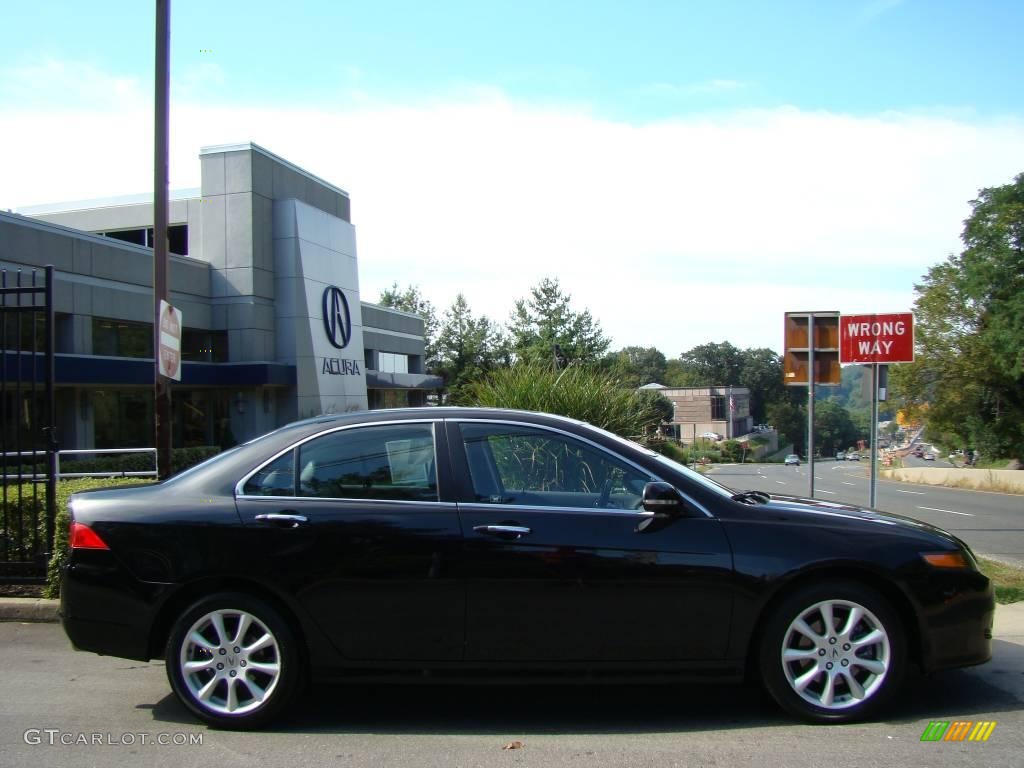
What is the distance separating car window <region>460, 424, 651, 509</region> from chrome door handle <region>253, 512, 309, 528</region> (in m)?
0.88

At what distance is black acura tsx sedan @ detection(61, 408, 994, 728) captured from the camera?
4.14m

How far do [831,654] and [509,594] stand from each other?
1606 millimetres

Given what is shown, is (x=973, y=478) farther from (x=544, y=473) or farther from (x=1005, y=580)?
(x=544, y=473)

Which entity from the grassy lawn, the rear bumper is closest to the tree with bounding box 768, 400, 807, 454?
the grassy lawn

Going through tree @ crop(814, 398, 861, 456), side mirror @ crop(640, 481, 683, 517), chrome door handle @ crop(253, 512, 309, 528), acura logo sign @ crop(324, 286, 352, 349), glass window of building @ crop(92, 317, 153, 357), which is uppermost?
acura logo sign @ crop(324, 286, 352, 349)

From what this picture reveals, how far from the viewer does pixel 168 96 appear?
839 cm

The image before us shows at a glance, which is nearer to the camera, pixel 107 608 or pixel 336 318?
pixel 107 608

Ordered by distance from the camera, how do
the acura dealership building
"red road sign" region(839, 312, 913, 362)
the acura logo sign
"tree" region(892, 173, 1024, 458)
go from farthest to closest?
1. "tree" region(892, 173, 1024, 458)
2. the acura logo sign
3. the acura dealership building
4. "red road sign" region(839, 312, 913, 362)

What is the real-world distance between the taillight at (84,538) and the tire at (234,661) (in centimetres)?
60

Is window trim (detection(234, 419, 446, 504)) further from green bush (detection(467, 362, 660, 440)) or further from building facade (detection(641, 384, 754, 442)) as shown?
building facade (detection(641, 384, 754, 442))

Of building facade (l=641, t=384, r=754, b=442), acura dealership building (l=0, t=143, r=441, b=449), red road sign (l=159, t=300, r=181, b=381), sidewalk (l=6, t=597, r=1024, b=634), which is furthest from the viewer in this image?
building facade (l=641, t=384, r=754, b=442)

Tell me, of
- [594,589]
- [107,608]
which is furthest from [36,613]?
[594,589]

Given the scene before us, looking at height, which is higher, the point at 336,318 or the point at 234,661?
the point at 336,318

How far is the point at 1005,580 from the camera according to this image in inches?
314
